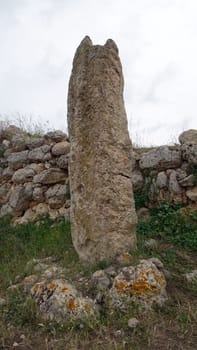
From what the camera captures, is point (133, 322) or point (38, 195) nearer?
point (133, 322)

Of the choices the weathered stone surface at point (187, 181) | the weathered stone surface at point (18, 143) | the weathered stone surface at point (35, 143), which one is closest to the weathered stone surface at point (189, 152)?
the weathered stone surface at point (187, 181)

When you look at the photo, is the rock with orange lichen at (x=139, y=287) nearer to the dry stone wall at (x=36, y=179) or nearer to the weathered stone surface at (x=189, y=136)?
the dry stone wall at (x=36, y=179)

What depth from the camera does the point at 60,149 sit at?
6.41m

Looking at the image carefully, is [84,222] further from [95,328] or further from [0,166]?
[0,166]

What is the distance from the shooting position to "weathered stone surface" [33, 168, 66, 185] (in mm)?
6387

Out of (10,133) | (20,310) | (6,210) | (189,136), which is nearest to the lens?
(20,310)

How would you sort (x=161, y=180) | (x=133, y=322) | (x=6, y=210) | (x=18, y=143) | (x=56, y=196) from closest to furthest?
(x=133, y=322) < (x=161, y=180) < (x=56, y=196) < (x=6, y=210) < (x=18, y=143)

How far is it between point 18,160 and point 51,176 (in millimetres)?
916

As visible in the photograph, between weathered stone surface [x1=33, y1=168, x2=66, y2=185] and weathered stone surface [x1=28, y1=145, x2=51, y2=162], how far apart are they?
0.30 m

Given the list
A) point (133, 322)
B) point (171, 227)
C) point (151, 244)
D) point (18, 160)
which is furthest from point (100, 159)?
point (18, 160)

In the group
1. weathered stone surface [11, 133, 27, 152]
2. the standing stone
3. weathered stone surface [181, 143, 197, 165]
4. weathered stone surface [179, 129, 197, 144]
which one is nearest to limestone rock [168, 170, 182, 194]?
weathered stone surface [181, 143, 197, 165]

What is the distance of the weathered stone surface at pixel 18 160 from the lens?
687cm

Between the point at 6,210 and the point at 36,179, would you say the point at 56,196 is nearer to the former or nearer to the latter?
the point at 36,179

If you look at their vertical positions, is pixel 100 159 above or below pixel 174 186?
above
